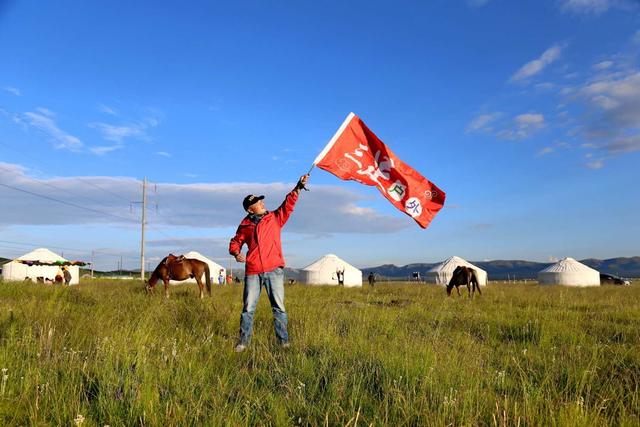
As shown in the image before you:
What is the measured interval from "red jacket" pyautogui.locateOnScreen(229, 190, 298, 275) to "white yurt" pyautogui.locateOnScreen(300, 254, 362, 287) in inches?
1709

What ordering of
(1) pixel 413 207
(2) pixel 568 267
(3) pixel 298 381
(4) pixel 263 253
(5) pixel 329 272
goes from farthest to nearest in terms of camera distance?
(2) pixel 568 267
(5) pixel 329 272
(1) pixel 413 207
(4) pixel 263 253
(3) pixel 298 381

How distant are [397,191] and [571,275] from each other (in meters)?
50.4

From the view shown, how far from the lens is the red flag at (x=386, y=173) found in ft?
22.5

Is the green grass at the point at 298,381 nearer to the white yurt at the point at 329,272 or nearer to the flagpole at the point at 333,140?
the flagpole at the point at 333,140

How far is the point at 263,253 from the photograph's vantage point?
249 inches

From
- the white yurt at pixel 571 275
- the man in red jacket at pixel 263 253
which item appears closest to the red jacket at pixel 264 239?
the man in red jacket at pixel 263 253

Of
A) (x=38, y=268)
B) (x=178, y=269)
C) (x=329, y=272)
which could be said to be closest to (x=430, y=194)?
(x=178, y=269)

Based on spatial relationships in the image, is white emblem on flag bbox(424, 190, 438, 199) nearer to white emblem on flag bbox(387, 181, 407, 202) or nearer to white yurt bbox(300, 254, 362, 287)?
white emblem on flag bbox(387, 181, 407, 202)

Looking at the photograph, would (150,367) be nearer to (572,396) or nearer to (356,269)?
(572,396)

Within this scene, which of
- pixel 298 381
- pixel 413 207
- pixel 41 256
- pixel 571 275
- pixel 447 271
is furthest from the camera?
pixel 447 271

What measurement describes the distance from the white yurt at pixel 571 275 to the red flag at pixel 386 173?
48072 mm

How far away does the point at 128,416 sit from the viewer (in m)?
3.03

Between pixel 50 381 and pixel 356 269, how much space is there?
160 feet

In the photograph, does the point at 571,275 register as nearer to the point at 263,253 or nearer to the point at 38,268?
the point at 38,268
